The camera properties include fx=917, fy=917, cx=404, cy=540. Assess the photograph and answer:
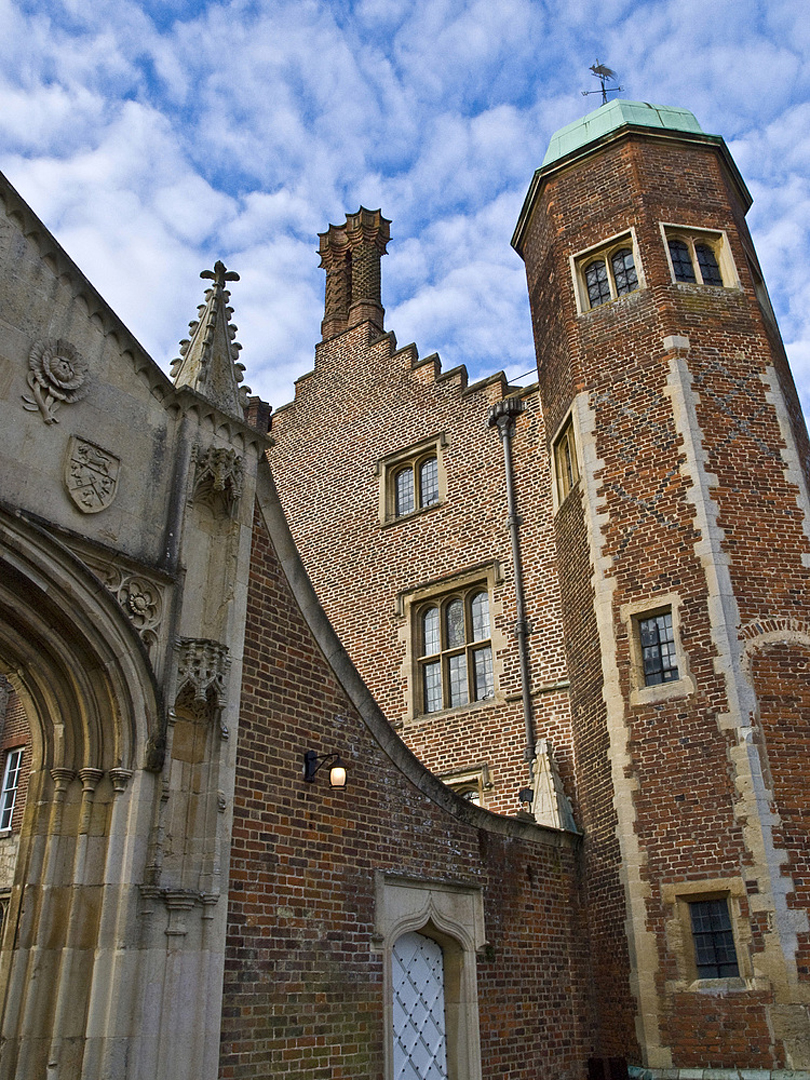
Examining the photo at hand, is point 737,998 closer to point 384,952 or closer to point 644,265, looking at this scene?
point 384,952

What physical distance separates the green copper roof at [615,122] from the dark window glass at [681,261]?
6.94 ft

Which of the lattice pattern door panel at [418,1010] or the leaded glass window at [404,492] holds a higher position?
the leaded glass window at [404,492]

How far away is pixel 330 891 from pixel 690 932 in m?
4.32

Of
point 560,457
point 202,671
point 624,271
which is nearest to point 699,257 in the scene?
point 624,271

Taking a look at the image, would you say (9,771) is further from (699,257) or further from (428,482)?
(699,257)

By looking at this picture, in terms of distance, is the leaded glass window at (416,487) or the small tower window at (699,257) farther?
the leaded glass window at (416,487)

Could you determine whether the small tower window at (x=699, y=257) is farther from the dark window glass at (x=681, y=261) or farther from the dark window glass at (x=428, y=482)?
the dark window glass at (x=428, y=482)

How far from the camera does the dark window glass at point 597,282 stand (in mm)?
13898

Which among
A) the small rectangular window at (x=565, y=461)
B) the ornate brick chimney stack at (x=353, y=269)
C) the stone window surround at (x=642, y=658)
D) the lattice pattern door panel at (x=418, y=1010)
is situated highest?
the ornate brick chimney stack at (x=353, y=269)

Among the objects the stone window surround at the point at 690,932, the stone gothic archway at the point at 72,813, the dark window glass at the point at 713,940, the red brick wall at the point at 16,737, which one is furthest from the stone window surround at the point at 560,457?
the red brick wall at the point at 16,737

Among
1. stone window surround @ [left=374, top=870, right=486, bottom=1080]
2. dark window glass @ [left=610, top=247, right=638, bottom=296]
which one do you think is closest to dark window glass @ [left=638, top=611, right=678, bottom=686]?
stone window surround @ [left=374, top=870, right=486, bottom=1080]

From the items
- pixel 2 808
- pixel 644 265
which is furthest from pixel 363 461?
pixel 2 808

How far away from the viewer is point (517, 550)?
1455 centimetres

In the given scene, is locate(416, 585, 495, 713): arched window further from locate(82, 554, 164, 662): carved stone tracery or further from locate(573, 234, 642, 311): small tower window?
locate(82, 554, 164, 662): carved stone tracery
